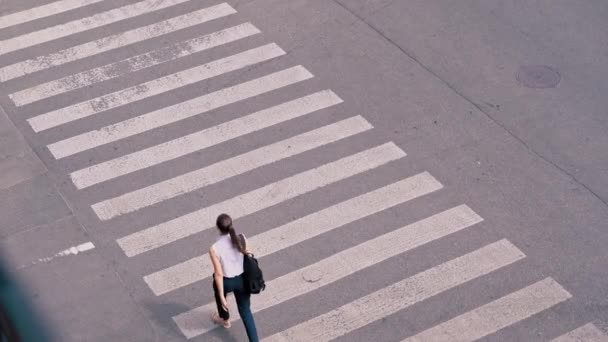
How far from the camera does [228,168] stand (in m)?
12.7

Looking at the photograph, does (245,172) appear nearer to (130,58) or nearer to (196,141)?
(196,141)

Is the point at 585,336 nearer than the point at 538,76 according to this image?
Yes

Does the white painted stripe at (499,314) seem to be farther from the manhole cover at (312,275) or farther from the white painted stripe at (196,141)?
the white painted stripe at (196,141)

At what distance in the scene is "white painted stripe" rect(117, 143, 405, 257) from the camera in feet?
38.2

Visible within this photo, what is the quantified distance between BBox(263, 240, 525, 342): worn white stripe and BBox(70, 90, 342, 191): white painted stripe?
9.74 ft

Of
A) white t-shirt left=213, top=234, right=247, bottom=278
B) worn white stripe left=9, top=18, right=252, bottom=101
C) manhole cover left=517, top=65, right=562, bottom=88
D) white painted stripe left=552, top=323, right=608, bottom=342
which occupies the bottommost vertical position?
white painted stripe left=552, top=323, right=608, bottom=342

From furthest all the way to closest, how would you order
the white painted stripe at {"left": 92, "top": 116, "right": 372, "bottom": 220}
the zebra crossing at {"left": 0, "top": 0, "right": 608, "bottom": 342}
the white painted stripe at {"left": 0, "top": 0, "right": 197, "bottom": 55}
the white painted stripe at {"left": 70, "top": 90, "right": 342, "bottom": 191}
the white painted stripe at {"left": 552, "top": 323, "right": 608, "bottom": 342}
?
the white painted stripe at {"left": 0, "top": 0, "right": 197, "bottom": 55}
the white painted stripe at {"left": 70, "top": 90, "right": 342, "bottom": 191}
the white painted stripe at {"left": 92, "top": 116, "right": 372, "bottom": 220}
the zebra crossing at {"left": 0, "top": 0, "right": 608, "bottom": 342}
the white painted stripe at {"left": 552, "top": 323, "right": 608, "bottom": 342}

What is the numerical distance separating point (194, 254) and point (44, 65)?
4.96 metres

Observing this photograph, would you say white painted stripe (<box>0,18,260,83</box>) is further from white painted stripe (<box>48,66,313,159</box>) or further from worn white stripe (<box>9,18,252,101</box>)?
white painted stripe (<box>48,66,313,159</box>)

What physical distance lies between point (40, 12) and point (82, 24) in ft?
2.88

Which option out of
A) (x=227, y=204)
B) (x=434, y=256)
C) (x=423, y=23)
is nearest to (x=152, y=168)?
(x=227, y=204)

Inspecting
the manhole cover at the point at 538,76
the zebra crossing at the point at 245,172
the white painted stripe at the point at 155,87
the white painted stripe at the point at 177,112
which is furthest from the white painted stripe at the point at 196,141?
the manhole cover at the point at 538,76

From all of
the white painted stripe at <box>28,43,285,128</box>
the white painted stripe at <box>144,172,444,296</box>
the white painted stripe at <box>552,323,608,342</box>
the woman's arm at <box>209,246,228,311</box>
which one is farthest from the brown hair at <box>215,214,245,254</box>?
the white painted stripe at <box>28,43,285,128</box>

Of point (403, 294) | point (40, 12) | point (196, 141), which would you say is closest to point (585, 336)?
point (403, 294)
